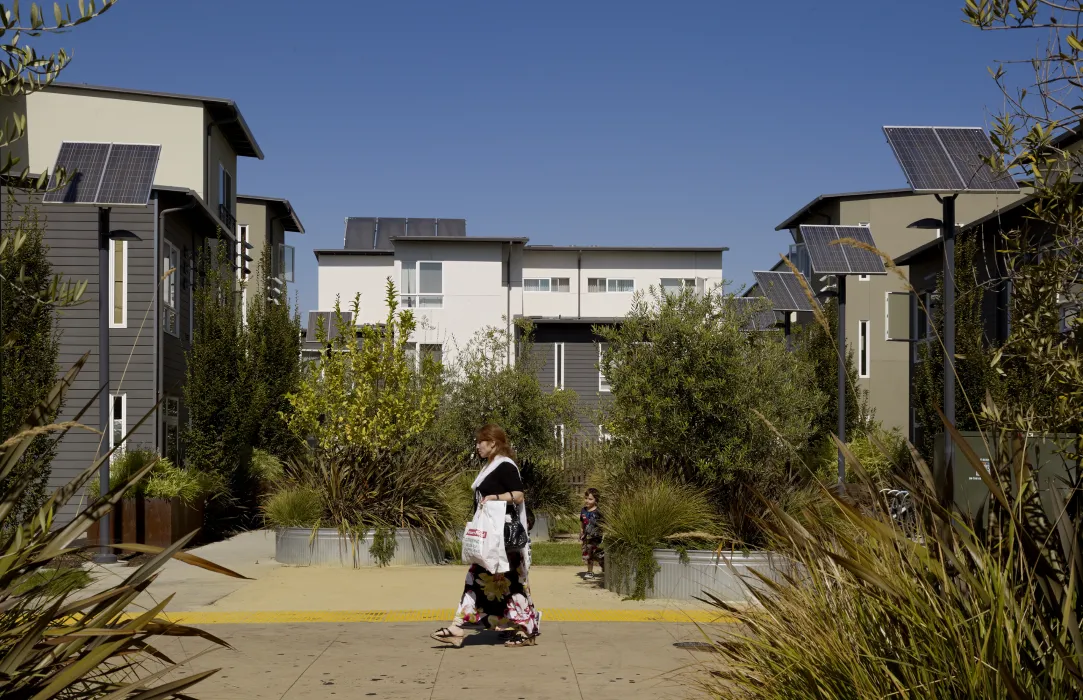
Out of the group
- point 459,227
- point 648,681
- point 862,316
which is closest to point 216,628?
point 648,681

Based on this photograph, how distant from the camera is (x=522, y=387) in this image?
76.5 feet

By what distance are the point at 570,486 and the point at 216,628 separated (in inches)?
559

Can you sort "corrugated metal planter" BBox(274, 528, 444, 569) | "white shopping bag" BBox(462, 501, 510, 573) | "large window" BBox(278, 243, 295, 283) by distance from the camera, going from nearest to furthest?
1. "white shopping bag" BBox(462, 501, 510, 573)
2. "corrugated metal planter" BBox(274, 528, 444, 569)
3. "large window" BBox(278, 243, 295, 283)

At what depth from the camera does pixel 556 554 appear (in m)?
18.3

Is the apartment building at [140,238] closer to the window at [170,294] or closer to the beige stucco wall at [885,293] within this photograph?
the window at [170,294]

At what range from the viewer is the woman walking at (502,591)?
9539 mm

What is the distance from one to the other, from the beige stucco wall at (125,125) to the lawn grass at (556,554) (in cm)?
1434

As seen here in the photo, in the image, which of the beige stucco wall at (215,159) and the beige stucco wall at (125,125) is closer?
the beige stucco wall at (125,125)

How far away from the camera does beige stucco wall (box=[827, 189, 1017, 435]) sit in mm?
43094

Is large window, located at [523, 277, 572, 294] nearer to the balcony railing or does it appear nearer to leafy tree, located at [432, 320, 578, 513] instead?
the balcony railing

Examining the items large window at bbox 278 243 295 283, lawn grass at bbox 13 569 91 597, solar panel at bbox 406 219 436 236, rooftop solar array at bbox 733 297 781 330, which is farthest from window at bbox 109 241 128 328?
solar panel at bbox 406 219 436 236

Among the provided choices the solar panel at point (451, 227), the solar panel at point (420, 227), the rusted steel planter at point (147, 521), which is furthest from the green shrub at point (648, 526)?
the solar panel at point (420, 227)

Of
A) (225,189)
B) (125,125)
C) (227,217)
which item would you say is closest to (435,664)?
(125,125)

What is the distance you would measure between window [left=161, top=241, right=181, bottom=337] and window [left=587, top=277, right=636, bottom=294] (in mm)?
31271
